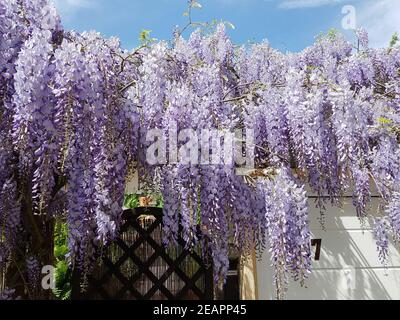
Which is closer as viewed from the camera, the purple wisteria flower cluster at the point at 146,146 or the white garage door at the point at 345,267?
the purple wisteria flower cluster at the point at 146,146

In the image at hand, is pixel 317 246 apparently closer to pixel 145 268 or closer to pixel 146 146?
pixel 145 268

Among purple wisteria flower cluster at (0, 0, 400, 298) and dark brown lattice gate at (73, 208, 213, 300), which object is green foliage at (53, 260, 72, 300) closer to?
dark brown lattice gate at (73, 208, 213, 300)

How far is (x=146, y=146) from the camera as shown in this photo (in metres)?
3.31

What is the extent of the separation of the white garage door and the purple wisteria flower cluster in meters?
0.74

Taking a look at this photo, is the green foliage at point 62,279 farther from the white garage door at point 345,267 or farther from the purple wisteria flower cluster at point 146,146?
the white garage door at point 345,267

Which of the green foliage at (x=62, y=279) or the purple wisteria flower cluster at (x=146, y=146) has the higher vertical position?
the purple wisteria flower cluster at (x=146, y=146)

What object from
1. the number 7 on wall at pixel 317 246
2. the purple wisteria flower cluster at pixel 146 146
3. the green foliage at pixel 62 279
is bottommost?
the green foliage at pixel 62 279

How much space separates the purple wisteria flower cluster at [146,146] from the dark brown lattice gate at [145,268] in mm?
791

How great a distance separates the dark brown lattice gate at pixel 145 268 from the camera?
4531 mm

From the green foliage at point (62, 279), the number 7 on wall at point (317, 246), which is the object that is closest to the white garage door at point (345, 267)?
the number 7 on wall at point (317, 246)

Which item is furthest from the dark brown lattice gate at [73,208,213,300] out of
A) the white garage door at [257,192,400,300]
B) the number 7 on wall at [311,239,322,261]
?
the number 7 on wall at [311,239,322,261]

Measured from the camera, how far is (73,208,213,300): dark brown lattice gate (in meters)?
4.53
